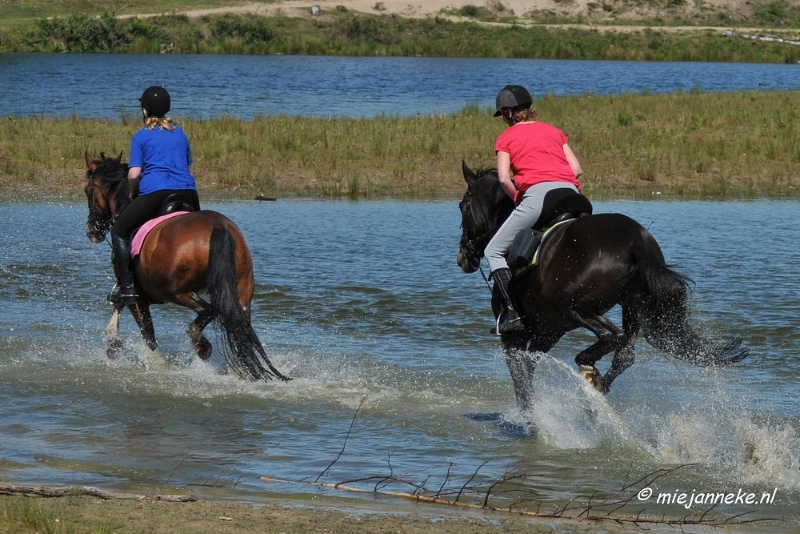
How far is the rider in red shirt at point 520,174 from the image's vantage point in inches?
303

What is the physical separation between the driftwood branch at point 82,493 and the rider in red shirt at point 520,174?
9.38 ft

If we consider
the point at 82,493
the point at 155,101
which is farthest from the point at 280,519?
the point at 155,101

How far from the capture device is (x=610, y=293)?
23.8 feet

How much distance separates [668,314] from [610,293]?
1.27 ft

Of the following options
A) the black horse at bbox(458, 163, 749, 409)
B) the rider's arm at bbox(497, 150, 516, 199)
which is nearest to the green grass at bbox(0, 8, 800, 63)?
the rider's arm at bbox(497, 150, 516, 199)

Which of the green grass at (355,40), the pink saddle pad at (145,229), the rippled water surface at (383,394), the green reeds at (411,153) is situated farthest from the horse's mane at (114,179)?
the green grass at (355,40)

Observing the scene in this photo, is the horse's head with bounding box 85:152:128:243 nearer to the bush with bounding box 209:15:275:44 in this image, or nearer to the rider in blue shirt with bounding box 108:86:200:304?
the rider in blue shirt with bounding box 108:86:200:304

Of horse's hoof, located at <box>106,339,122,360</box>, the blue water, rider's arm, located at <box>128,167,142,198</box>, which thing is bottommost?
the blue water

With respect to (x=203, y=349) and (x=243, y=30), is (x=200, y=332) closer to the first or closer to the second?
(x=203, y=349)

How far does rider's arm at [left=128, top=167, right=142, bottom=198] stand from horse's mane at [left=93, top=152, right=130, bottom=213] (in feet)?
1.12

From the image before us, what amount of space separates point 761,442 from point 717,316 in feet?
15.0

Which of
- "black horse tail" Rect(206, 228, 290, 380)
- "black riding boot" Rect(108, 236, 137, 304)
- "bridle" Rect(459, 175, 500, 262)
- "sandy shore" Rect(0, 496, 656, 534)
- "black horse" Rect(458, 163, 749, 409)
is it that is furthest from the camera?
"black riding boot" Rect(108, 236, 137, 304)

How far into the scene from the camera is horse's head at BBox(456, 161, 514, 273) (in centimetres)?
817

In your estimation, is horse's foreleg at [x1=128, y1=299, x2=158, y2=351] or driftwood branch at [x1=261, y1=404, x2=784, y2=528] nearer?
driftwood branch at [x1=261, y1=404, x2=784, y2=528]
